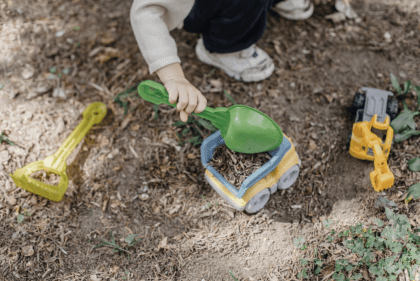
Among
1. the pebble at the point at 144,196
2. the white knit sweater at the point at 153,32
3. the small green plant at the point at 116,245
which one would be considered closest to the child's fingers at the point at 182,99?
the white knit sweater at the point at 153,32

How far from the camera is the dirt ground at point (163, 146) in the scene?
1.64m

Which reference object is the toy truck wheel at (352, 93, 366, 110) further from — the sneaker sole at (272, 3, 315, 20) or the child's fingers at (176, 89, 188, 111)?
the child's fingers at (176, 89, 188, 111)

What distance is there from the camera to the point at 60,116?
6.73 feet

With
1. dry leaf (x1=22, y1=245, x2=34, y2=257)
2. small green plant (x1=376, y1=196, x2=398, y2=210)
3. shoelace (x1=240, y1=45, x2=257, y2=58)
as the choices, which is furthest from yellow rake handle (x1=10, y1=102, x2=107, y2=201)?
small green plant (x1=376, y1=196, x2=398, y2=210)

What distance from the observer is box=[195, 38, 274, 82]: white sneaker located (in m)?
2.16

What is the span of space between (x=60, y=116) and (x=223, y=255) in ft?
4.47

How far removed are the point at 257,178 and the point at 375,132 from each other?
769mm

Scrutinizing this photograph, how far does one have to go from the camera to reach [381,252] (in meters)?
1.52

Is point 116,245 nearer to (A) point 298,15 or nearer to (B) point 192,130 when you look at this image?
(B) point 192,130

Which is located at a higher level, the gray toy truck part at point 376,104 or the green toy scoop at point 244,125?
the green toy scoop at point 244,125

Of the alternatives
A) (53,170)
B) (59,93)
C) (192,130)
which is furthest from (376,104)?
(59,93)

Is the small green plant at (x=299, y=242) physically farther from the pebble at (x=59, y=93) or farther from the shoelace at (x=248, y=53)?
the pebble at (x=59, y=93)

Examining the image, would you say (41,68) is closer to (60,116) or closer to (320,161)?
(60,116)

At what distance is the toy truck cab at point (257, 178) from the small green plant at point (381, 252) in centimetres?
38
